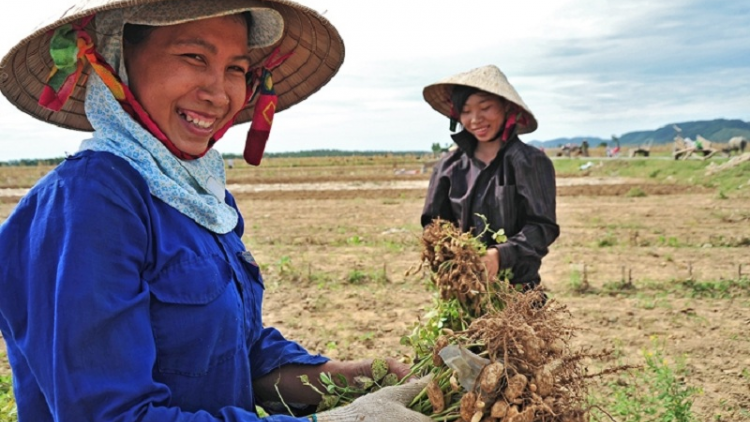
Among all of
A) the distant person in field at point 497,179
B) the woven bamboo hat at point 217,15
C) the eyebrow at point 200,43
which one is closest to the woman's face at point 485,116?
the distant person in field at point 497,179

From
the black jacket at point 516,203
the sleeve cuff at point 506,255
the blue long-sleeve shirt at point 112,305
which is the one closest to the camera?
the blue long-sleeve shirt at point 112,305

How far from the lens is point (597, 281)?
7086 mm

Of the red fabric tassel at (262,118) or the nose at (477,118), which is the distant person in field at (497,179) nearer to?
the nose at (477,118)

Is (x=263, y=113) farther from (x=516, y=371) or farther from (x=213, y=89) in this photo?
(x=516, y=371)

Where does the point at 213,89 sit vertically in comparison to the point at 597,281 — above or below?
above

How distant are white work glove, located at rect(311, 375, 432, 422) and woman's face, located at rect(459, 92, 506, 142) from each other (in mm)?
2141

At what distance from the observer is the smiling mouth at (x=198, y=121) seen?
1474 mm

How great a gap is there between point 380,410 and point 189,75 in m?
0.92

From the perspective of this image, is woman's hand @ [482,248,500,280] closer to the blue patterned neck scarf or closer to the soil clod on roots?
the soil clod on roots

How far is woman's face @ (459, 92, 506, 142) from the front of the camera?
3391 mm

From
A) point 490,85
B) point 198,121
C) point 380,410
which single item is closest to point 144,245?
point 198,121

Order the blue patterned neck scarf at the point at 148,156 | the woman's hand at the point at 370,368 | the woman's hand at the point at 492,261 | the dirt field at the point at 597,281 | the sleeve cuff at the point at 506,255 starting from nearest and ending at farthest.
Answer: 1. the blue patterned neck scarf at the point at 148,156
2. the woman's hand at the point at 370,368
3. the woman's hand at the point at 492,261
4. the sleeve cuff at the point at 506,255
5. the dirt field at the point at 597,281

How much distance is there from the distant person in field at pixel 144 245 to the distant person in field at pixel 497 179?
1621 millimetres

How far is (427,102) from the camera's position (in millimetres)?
4062
